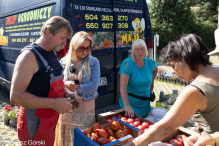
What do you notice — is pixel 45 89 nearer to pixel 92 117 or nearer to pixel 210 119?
pixel 92 117

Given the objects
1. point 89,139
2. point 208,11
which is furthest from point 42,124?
point 208,11

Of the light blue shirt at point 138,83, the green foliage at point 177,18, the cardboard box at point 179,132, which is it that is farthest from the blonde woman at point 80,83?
the green foliage at point 177,18

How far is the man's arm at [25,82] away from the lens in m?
1.54

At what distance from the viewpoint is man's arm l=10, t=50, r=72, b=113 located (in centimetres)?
154

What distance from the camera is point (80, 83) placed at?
2.38 metres

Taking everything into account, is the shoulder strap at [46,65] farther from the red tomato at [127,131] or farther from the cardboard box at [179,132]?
the cardboard box at [179,132]

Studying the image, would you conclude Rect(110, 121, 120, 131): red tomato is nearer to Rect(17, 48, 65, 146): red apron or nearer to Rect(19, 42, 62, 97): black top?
Rect(17, 48, 65, 146): red apron

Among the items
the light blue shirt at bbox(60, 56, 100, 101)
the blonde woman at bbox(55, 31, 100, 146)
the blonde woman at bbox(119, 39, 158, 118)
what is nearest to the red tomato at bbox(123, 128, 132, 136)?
the blonde woman at bbox(55, 31, 100, 146)

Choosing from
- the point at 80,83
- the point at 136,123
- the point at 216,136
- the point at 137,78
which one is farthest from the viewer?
the point at 137,78

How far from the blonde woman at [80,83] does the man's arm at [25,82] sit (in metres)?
0.64

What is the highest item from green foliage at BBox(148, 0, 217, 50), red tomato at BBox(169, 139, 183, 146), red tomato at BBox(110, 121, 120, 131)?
green foliage at BBox(148, 0, 217, 50)

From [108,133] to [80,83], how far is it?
0.79 metres

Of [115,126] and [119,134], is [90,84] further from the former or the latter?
[119,134]

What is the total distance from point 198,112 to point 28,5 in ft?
11.8
